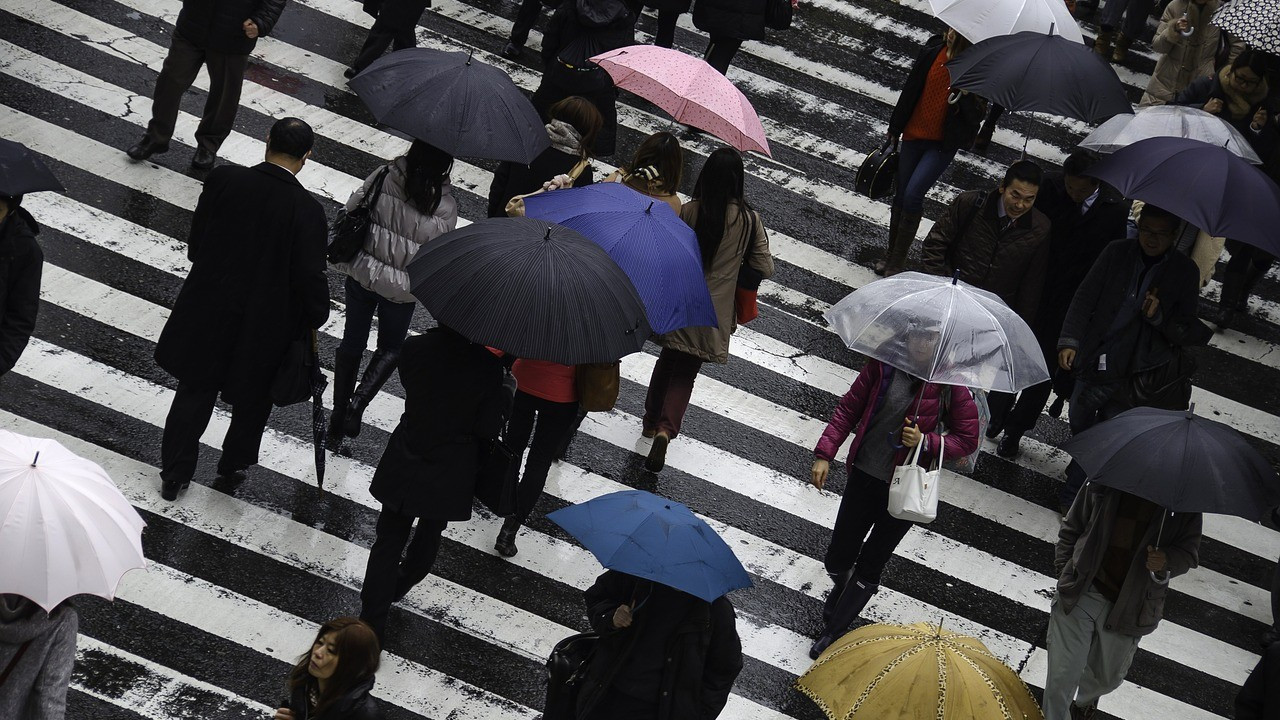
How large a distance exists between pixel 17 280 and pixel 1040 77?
20.2ft

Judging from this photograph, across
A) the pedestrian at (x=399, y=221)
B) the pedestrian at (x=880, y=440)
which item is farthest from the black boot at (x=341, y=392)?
the pedestrian at (x=880, y=440)

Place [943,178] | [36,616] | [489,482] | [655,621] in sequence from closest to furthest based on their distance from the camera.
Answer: [36,616], [655,621], [489,482], [943,178]

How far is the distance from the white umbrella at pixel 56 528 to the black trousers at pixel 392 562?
64.5 inches

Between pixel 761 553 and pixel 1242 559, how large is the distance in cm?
334

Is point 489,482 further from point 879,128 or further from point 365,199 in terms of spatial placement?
point 879,128

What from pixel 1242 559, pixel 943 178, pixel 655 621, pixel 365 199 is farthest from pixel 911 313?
pixel 943 178

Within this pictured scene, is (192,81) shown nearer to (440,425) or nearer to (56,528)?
(440,425)

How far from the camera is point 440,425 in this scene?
673 cm

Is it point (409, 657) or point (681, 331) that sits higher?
point (681, 331)

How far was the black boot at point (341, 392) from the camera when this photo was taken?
328 inches

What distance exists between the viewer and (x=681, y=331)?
8656 millimetres

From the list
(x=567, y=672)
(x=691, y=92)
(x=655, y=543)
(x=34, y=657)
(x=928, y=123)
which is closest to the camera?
(x=34, y=657)

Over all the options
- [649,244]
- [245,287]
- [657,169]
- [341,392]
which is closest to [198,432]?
[245,287]

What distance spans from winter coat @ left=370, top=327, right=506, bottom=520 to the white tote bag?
1.95 metres
